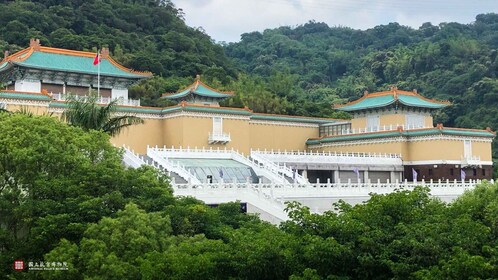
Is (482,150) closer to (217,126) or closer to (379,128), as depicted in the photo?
(379,128)

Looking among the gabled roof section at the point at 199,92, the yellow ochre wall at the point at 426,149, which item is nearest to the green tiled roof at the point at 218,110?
the gabled roof section at the point at 199,92

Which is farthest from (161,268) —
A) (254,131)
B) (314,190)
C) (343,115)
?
(343,115)

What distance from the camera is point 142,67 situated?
84.3 meters

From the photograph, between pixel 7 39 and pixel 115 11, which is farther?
pixel 115 11

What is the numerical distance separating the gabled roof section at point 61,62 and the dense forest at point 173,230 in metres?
23.9

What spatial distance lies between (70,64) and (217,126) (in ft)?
35.5

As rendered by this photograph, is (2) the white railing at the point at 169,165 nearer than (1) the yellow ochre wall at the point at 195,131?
Yes

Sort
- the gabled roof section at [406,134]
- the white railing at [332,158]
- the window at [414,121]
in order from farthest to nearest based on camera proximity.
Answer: the window at [414,121] → the gabled roof section at [406,134] → the white railing at [332,158]

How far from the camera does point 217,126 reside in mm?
52562

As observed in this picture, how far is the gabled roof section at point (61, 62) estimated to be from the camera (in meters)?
48.9

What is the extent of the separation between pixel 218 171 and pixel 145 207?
801 inches

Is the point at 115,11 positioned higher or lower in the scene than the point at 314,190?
higher

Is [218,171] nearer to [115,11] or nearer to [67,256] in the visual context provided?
[67,256]

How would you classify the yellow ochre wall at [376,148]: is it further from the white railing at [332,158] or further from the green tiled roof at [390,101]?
the green tiled roof at [390,101]
